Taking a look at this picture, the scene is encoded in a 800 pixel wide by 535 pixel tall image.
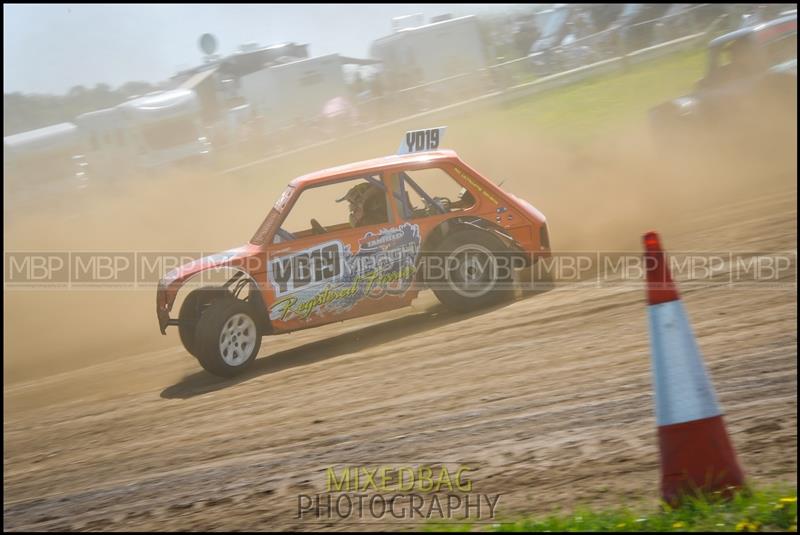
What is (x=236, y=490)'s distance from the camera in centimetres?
452

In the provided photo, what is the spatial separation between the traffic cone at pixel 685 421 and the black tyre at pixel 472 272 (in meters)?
4.43

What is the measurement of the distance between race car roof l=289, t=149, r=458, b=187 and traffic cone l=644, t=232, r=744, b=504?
4646mm

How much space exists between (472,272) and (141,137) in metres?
13.6

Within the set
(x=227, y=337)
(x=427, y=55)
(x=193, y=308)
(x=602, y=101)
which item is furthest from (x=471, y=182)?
(x=427, y=55)

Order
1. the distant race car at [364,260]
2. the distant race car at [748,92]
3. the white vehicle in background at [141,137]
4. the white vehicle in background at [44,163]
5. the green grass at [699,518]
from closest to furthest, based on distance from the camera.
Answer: the green grass at [699,518], the distant race car at [364,260], the distant race car at [748,92], the white vehicle in background at [44,163], the white vehicle in background at [141,137]

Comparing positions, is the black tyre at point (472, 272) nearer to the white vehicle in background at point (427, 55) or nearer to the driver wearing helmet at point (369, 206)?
the driver wearing helmet at point (369, 206)

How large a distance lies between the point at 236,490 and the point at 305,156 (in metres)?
15.4

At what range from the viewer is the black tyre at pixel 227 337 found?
7.04 m

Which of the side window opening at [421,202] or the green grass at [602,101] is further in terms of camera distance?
the green grass at [602,101]

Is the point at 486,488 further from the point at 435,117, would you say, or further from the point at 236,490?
the point at 435,117

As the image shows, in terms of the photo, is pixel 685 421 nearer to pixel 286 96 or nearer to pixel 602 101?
pixel 602 101

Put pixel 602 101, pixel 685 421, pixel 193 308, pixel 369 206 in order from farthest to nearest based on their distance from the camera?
pixel 602 101 < pixel 369 206 < pixel 193 308 < pixel 685 421

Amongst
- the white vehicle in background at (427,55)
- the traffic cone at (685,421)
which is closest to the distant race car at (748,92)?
the white vehicle in background at (427,55)

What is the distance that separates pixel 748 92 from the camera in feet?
44.8
